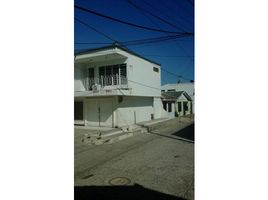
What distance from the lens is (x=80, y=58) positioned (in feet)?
38.0

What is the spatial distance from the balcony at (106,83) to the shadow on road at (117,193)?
786 centimetres

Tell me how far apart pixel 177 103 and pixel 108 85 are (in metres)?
11.3

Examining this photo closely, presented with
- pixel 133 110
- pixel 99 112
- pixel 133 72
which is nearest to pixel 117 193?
pixel 99 112

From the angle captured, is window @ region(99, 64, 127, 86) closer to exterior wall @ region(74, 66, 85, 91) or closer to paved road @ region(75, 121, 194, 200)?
exterior wall @ region(74, 66, 85, 91)

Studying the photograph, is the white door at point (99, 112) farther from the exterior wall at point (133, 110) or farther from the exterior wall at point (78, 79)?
the exterior wall at point (78, 79)

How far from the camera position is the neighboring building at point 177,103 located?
1905 cm

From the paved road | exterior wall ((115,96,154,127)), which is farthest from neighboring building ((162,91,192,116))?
the paved road

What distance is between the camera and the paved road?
11.0ft

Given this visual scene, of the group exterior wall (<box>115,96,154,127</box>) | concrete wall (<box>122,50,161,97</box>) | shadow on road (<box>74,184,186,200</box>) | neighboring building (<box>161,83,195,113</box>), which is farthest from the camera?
neighboring building (<box>161,83,195,113</box>)

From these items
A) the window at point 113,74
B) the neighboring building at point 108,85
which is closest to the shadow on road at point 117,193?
the neighboring building at point 108,85
